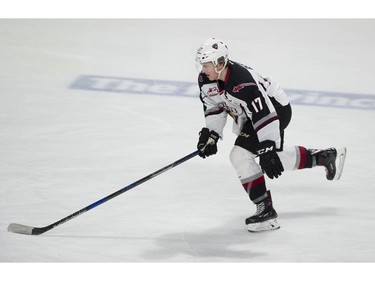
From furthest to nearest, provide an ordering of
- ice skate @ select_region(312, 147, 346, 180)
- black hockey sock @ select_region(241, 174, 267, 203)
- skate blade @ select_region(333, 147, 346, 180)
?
skate blade @ select_region(333, 147, 346, 180), ice skate @ select_region(312, 147, 346, 180), black hockey sock @ select_region(241, 174, 267, 203)

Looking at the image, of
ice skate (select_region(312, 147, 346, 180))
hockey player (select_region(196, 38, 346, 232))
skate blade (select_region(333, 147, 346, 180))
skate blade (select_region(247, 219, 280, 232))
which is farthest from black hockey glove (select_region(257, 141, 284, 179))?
skate blade (select_region(333, 147, 346, 180))

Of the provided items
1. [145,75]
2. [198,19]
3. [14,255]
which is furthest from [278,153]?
[198,19]

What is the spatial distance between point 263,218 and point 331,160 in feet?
2.13

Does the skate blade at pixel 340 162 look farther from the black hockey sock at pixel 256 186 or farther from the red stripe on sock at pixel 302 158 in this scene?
the black hockey sock at pixel 256 186

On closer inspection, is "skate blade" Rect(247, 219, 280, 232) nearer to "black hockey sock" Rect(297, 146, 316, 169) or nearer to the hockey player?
the hockey player

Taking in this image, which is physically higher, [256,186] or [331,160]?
[331,160]

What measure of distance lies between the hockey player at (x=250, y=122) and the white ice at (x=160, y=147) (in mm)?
242

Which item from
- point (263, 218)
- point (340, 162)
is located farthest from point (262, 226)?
point (340, 162)

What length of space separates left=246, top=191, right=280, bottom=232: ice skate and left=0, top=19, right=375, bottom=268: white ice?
0.05m

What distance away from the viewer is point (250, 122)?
482 cm

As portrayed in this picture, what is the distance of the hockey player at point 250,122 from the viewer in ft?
15.1

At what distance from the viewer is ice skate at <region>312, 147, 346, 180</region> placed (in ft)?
16.9

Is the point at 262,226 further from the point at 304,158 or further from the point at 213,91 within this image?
the point at 213,91

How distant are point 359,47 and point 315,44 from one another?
15.2 inches
